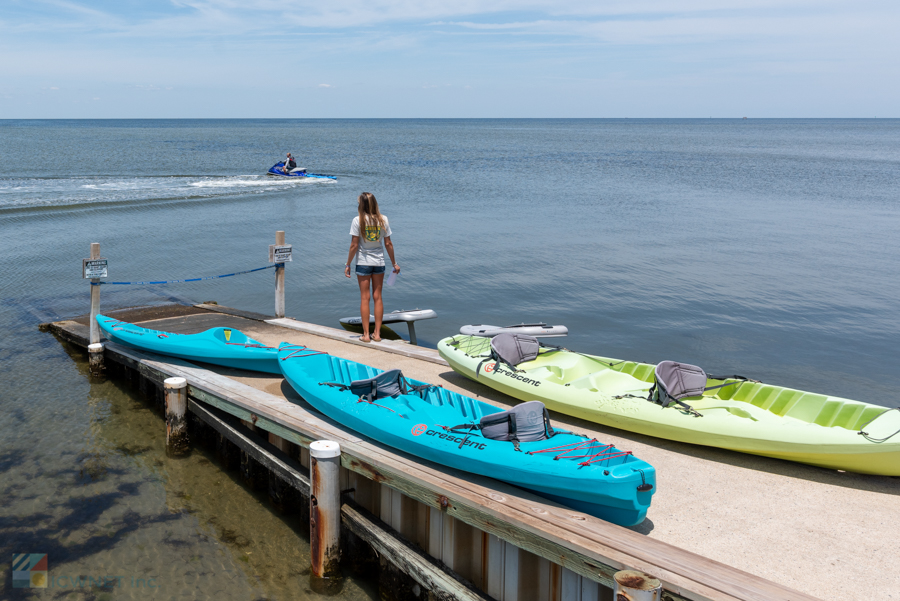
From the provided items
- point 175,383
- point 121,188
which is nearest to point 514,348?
point 175,383

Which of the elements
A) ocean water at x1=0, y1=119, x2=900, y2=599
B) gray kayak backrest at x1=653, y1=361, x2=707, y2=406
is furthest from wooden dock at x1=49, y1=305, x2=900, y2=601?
ocean water at x1=0, y1=119, x2=900, y2=599

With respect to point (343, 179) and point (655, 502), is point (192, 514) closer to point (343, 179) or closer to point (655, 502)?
point (655, 502)

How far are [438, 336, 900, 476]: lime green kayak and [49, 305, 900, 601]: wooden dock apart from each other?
0.65ft

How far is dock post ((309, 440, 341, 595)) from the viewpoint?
5.46 metres

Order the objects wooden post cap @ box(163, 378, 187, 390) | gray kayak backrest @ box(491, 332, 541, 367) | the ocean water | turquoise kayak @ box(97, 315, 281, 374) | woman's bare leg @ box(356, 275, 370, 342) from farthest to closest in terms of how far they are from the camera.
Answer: woman's bare leg @ box(356, 275, 370, 342), turquoise kayak @ box(97, 315, 281, 374), wooden post cap @ box(163, 378, 187, 390), gray kayak backrest @ box(491, 332, 541, 367), the ocean water

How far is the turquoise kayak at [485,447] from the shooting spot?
4.55 m

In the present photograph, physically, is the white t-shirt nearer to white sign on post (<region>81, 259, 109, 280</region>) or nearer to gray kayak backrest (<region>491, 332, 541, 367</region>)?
gray kayak backrest (<region>491, 332, 541, 367</region>)

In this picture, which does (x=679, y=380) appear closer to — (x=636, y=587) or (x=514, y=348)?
(x=514, y=348)

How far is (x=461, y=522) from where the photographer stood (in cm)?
500

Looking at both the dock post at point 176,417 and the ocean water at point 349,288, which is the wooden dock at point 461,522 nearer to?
the dock post at point 176,417

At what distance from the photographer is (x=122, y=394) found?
9.66 m

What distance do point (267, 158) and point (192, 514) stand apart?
53.6m

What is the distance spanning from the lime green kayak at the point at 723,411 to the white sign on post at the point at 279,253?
12.6 feet

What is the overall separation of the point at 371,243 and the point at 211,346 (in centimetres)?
231
